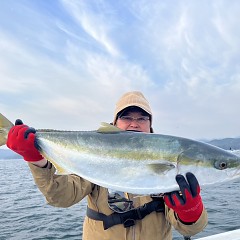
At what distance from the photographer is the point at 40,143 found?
11.4 feet

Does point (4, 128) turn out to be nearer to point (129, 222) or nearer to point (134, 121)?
point (134, 121)

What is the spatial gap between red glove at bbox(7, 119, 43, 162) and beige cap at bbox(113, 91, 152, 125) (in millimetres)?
1494

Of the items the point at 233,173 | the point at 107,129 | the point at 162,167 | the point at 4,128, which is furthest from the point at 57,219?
the point at 233,173

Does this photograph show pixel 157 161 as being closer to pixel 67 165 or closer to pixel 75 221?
pixel 67 165

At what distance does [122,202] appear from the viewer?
13.5 feet

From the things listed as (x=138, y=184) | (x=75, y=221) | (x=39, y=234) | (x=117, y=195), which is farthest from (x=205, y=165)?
(x=75, y=221)

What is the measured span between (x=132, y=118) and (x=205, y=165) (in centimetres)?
160

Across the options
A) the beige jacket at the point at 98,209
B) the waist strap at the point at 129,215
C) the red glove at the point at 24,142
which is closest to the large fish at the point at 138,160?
the red glove at the point at 24,142

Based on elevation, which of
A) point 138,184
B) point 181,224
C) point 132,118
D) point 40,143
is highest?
point 132,118

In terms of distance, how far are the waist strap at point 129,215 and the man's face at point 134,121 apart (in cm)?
108

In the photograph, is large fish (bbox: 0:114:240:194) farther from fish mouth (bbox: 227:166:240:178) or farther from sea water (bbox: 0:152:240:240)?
sea water (bbox: 0:152:240:240)

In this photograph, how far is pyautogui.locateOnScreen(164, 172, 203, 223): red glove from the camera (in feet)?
9.95

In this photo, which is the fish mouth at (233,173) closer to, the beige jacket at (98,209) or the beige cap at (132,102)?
the beige jacket at (98,209)

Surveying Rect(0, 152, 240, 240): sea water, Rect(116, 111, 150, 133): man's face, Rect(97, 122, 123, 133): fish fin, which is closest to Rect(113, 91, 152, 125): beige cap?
Rect(116, 111, 150, 133): man's face
